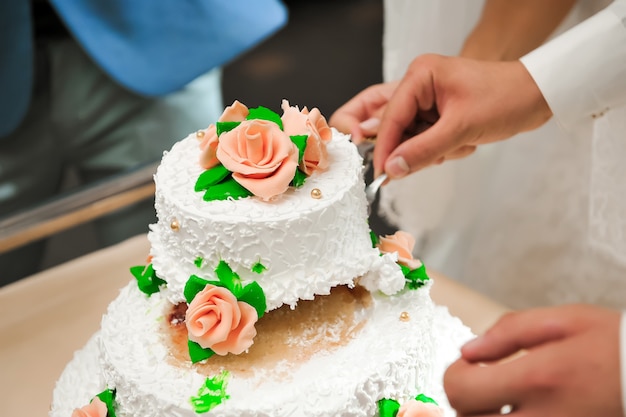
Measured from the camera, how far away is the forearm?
52.8 inches

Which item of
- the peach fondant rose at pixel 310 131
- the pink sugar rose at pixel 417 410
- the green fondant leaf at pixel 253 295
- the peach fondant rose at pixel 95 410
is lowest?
the peach fondant rose at pixel 95 410

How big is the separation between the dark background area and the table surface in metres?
Answer: 0.99

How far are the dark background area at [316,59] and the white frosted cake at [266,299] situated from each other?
4.57 ft

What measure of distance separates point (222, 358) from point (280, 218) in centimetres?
19

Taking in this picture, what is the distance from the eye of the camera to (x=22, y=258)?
5.03ft

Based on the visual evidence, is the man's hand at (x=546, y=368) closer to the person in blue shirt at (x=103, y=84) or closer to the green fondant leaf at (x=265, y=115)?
the green fondant leaf at (x=265, y=115)

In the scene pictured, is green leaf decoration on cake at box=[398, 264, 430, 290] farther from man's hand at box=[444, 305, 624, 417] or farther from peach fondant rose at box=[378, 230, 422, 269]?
man's hand at box=[444, 305, 624, 417]

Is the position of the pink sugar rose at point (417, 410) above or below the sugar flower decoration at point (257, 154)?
below

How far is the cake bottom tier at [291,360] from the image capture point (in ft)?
2.64

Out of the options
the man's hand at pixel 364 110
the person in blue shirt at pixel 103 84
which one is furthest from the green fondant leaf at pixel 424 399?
the person in blue shirt at pixel 103 84

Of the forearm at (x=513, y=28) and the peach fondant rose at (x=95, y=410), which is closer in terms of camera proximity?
the peach fondant rose at (x=95, y=410)

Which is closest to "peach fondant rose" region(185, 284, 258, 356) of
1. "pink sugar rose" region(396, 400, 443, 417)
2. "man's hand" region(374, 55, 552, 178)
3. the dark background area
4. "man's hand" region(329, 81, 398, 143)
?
"pink sugar rose" region(396, 400, 443, 417)

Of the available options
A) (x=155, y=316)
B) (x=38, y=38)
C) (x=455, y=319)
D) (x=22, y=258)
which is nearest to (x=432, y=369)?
(x=455, y=319)

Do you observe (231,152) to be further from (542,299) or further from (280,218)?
(542,299)
